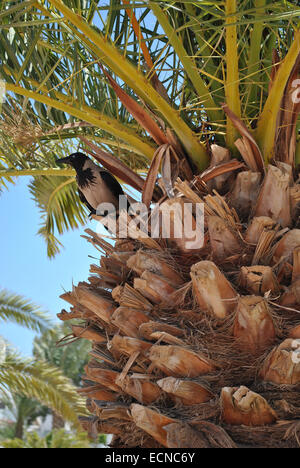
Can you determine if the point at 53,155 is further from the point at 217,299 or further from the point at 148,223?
the point at 217,299

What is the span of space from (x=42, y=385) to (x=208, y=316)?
5.22 m

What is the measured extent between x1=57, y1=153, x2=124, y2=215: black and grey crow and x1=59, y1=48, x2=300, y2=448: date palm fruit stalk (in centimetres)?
52

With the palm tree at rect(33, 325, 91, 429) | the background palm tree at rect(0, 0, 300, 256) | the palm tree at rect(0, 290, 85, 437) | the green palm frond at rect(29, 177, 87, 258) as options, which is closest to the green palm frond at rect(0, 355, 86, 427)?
the palm tree at rect(0, 290, 85, 437)

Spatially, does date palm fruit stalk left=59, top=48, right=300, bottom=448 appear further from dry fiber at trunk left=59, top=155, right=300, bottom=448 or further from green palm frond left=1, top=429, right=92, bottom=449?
green palm frond left=1, top=429, right=92, bottom=449

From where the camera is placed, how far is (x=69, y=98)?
213 cm

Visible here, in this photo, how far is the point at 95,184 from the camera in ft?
7.76

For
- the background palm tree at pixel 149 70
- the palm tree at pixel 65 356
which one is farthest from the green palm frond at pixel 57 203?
the palm tree at pixel 65 356

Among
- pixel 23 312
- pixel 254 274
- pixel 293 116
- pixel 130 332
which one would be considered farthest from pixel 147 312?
pixel 23 312

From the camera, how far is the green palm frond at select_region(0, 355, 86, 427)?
19.9ft

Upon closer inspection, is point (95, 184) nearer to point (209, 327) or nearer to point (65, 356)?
point (209, 327)

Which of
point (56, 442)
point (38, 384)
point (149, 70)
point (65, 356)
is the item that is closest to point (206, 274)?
point (149, 70)

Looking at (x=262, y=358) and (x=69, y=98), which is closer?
(x=262, y=358)

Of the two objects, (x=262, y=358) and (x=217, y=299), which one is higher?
(x=217, y=299)
